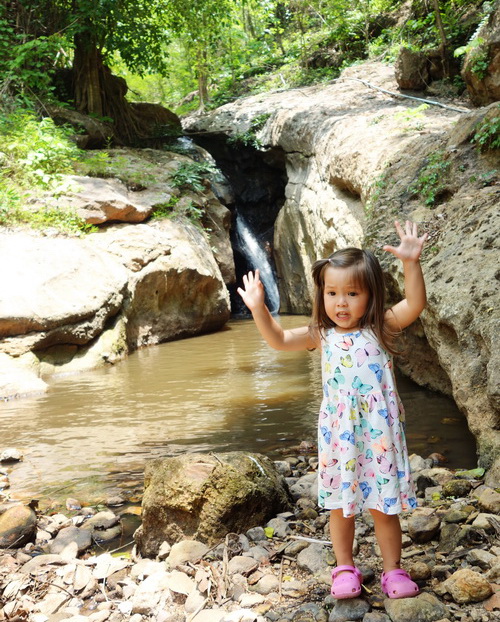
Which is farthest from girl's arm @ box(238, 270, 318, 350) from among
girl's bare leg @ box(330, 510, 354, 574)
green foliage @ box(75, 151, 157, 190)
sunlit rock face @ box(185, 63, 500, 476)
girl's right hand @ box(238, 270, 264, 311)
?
green foliage @ box(75, 151, 157, 190)

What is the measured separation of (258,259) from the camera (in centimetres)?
1569

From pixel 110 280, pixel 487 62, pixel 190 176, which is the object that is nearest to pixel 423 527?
pixel 110 280

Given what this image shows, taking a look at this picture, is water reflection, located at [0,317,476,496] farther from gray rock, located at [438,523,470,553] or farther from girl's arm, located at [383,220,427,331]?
girl's arm, located at [383,220,427,331]

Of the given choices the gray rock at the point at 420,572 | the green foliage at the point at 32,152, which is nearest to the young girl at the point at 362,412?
the gray rock at the point at 420,572

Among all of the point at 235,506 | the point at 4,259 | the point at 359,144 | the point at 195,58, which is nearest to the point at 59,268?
the point at 4,259

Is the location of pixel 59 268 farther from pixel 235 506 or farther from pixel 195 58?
pixel 195 58

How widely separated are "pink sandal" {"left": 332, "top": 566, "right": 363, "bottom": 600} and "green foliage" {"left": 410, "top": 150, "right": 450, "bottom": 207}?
509 centimetres

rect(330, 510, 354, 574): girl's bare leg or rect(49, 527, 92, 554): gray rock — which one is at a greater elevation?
rect(330, 510, 354, 574): girl's bare leg

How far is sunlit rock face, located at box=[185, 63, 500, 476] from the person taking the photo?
420 centimetres

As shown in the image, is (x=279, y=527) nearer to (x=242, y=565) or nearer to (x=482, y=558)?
(x=242, y=565)

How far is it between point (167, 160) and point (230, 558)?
478 inches

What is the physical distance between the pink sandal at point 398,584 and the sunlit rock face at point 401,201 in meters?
1.38

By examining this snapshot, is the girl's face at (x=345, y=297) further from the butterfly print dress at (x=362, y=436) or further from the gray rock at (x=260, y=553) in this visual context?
the gray rock at (x=260, y=553)

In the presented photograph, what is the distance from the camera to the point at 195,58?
18688mm
